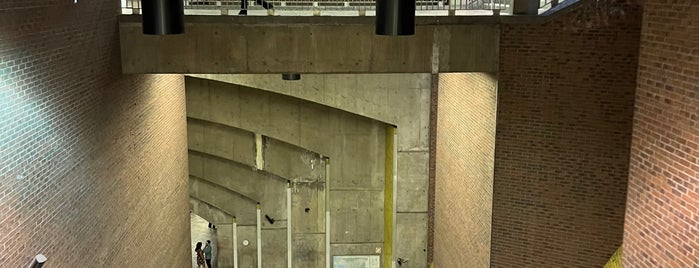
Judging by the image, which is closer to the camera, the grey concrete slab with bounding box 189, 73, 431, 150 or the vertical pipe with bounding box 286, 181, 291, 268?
the grey concrete slab with bounding box 189, 73, 431, 150

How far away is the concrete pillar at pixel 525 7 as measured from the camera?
8797 millimetres

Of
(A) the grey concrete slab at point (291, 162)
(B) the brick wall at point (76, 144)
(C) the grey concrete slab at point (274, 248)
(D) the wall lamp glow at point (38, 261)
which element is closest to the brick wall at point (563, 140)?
(B) the brick wall at point (76, 144)

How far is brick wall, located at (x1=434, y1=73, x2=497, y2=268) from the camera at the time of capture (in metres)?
9.48

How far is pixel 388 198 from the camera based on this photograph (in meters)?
16.0

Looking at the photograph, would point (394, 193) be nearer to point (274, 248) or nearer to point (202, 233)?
point (274, 248)

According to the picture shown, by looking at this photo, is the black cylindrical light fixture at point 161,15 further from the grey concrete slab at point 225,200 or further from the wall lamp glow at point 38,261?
the grey concrete slab at point 225,200

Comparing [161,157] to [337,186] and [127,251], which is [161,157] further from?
[337,186]

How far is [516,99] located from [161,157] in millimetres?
5471

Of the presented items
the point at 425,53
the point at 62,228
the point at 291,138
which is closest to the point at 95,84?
the point at 62,228

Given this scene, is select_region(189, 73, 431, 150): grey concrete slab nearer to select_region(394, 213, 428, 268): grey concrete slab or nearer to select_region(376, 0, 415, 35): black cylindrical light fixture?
select_region(394, 213, 428, 268): grey concrete slab

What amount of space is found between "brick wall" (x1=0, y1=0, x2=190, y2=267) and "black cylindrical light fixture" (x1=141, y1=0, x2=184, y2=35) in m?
1.09

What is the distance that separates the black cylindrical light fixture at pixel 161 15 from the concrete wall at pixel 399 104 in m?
7.69

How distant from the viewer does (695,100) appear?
4977mm

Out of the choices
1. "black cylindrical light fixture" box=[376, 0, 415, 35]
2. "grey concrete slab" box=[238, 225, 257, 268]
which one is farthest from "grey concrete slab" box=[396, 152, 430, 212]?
"black cylindrical light fixture" box=[376, 0, 415, 35]
